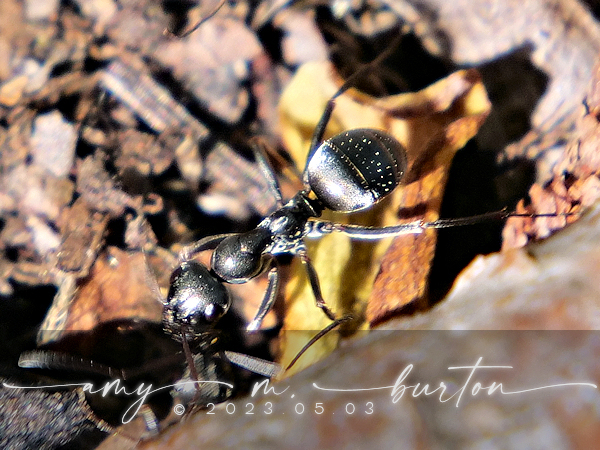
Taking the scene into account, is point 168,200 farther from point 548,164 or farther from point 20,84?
point 548,164

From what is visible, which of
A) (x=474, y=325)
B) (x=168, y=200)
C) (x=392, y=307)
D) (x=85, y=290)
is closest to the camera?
(x=474, y=325)

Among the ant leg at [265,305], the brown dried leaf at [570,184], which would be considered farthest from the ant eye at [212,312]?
the brown dried leaf at [570,184]

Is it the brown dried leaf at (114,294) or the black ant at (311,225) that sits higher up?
the brown dried leaf at (114,294)

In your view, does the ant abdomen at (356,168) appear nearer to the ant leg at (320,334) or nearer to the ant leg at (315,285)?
the ant leg at (315,285)

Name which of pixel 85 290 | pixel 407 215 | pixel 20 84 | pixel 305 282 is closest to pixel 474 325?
pixel 407 215

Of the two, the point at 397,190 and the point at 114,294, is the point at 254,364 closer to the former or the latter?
the point at 114,294

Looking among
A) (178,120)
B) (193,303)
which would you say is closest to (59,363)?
(193,303)
